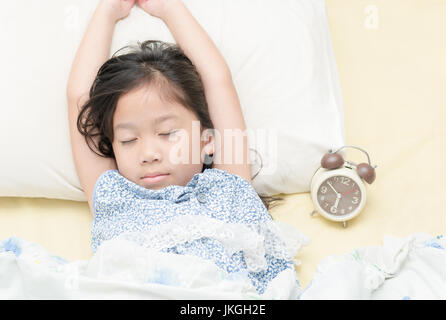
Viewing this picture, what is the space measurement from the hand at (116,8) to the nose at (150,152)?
0.39 meters

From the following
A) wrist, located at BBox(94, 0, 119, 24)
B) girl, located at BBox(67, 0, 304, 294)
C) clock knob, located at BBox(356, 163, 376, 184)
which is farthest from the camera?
wrist, located at BBox(94, 0, 119, 24)

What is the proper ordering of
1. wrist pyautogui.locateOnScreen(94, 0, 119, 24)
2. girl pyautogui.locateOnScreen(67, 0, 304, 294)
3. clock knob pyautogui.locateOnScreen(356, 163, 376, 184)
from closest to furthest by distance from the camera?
girl pyautogui.locateOnScreen(67, 0, 304, 294) < clock knob pyautogui.locateOnScreen(356, 163, 376, 184) < wrist pyautogui.locateOnScreen(94, 0, 119, 24)

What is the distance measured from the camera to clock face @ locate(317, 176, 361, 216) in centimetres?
143

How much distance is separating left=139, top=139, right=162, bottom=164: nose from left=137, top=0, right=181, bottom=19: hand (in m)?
0.40

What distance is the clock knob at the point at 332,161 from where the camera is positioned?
1435 mm

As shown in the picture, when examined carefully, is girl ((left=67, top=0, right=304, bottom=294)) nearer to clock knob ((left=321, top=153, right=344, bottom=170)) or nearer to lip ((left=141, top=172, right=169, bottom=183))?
lip ((left=141, top=172, right=169, bottom=183))

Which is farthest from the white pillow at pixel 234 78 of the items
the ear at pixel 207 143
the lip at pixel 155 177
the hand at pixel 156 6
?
the lip at pixel 155 177

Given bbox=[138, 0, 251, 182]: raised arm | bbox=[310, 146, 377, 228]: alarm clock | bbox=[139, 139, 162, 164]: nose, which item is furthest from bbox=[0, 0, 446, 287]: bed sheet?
bbox=[139, 139, 162, 164]: nose

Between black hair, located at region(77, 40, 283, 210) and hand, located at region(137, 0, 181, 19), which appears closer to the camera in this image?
black hair, located at region(77, 40, 283, 210)

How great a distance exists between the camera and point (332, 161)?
1.43 m

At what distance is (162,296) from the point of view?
1069 millimetres

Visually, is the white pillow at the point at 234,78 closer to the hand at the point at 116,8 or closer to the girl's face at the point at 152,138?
the hand at the point at 116,8

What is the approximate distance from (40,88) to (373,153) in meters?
0.87

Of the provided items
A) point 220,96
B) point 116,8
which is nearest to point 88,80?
point 116,8
